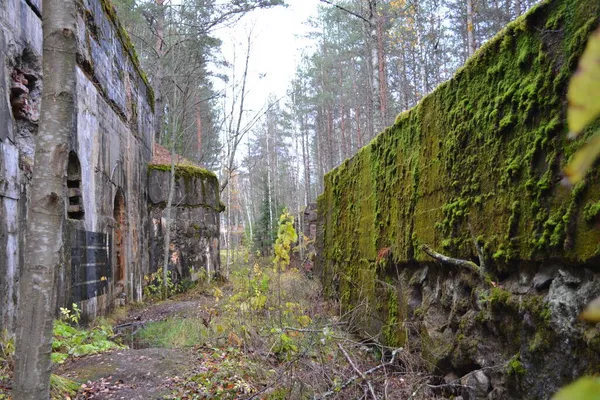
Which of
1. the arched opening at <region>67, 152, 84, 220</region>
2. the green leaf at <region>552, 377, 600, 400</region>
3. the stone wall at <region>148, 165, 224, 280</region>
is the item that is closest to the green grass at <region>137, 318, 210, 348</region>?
the arched opening at <region>67, 152, 84, 220</region>

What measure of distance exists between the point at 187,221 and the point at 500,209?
1165 cm

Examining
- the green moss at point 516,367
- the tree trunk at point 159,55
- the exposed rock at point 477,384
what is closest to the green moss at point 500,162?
the green moss at point 516,367

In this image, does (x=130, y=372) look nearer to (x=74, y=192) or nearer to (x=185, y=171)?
(x=74, y=192)

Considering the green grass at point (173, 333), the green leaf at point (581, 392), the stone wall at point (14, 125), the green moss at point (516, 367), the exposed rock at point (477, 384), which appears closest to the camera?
the green leaf at point (581, 392)

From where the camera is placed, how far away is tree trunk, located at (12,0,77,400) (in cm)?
260

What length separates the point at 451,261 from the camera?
375 cm

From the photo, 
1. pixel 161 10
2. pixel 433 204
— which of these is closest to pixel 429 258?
pixel 433 204

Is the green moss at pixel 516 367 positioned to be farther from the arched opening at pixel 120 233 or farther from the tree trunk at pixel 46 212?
the arched opening at pixel 120 233

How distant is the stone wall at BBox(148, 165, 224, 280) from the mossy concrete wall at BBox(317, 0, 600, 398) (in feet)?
29.9

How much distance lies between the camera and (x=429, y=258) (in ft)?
14.0

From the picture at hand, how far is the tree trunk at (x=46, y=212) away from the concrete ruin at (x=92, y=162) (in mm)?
189

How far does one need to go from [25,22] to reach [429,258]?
17.7ft

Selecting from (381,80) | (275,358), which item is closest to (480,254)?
(275,358)

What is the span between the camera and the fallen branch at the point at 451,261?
3439 millimetres
